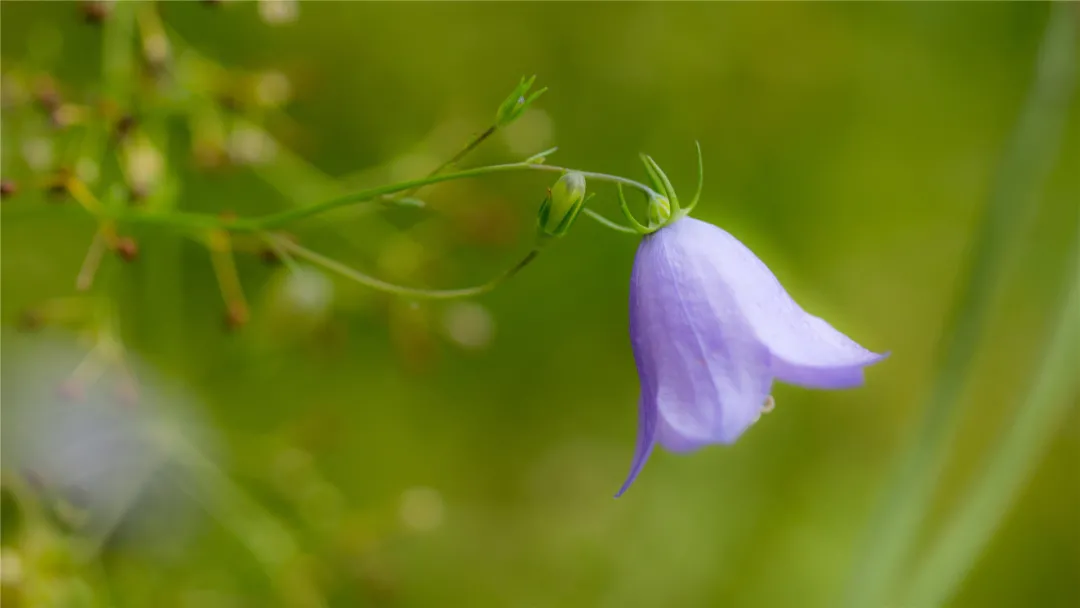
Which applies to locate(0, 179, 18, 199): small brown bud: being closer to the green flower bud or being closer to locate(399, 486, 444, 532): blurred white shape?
the green flower bud

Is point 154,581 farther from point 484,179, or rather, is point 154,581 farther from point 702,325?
point 702,325

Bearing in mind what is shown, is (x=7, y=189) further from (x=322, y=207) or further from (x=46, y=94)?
(x=322, y=207)

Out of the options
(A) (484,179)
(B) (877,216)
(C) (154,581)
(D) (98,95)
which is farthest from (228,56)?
(B) (877,216)

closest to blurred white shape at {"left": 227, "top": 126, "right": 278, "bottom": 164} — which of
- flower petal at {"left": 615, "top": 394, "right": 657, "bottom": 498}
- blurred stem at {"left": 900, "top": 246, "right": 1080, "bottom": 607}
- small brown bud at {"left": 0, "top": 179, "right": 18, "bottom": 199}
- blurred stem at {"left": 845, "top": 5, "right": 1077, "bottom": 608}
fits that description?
small brown bud at {"left": 0, "top": 179, "right": 18, "bottom": 199}

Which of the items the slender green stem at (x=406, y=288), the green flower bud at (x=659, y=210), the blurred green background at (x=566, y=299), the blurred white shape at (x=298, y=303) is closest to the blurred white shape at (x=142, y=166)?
the slender green stem at (x=406, y=288)

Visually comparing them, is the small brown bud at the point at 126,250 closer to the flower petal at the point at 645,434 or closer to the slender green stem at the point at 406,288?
the slender green stem at the point at 406,288

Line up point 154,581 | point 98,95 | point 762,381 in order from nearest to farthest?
point 762,381 → point 98,95 → point 154,581

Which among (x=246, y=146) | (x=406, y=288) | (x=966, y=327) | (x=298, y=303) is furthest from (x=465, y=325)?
(x=966, y=327)
